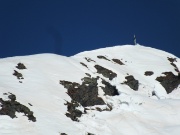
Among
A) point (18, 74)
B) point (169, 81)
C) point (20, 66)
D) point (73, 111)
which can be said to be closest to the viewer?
point (73, 111)

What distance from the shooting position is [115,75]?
144 feet

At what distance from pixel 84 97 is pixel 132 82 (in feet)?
37.2

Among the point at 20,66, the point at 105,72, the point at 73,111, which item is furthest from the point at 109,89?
the point at 20,66

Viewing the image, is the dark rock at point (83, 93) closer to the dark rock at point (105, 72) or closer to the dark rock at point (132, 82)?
the dark rock at point (105, 72)

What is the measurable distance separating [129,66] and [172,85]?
26.0ft

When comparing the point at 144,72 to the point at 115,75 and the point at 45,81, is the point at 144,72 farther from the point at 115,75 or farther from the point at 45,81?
the point at 45,81

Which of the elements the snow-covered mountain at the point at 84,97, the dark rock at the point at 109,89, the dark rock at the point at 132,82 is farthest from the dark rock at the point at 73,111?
the dark rock at the point at 132,82

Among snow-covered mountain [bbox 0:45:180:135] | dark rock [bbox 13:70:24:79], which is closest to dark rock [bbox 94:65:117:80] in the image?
snow-covered mountain [bbox 0:45:180:135]

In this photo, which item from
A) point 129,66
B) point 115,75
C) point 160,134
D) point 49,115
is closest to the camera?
point 49,115

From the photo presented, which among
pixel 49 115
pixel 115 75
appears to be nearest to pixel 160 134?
pixel 49 115

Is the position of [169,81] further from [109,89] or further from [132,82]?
[109,89]

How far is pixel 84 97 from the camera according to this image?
3428 centimetres

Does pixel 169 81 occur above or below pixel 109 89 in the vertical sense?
above

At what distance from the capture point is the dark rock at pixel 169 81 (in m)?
46.2
